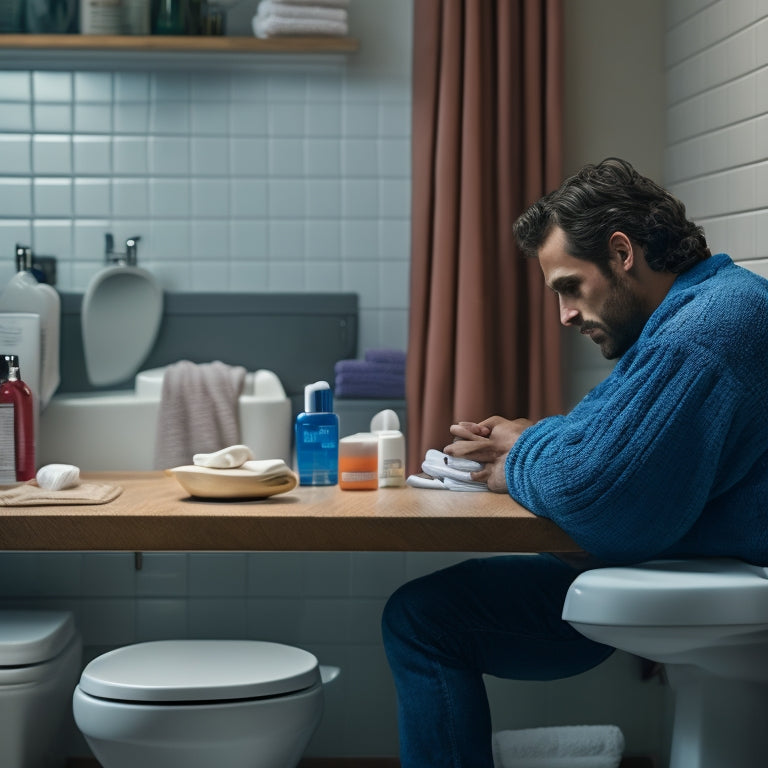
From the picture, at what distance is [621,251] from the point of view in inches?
73.7

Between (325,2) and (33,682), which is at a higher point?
(325,2)

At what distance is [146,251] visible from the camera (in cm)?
277

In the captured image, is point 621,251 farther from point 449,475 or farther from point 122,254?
point 122,254

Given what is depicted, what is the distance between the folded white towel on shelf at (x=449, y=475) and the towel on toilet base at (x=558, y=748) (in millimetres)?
702

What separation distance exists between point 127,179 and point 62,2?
1.55 ft

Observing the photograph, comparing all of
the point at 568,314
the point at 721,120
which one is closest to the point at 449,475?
the point at 568,314

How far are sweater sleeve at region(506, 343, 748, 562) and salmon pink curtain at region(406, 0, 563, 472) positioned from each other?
919 mm

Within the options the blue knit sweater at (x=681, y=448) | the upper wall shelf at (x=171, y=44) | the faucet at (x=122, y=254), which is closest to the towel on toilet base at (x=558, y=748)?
the blue knit sweater at (x=681, y=448)

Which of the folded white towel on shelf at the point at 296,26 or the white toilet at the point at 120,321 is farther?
the white toilet at the point at 120,321

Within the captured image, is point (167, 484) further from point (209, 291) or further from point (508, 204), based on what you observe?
point (508, 204)

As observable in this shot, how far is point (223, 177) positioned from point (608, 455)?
157 centimetres

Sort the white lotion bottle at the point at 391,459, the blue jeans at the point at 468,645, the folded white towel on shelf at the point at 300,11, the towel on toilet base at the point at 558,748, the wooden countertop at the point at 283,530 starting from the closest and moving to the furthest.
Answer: the wooden countertop at the point at 283,530 < the blue jeans at the point at 468,645 < the white lotion bottle at the point at 391,459 < the towel on toilet base at the point at 558,748 < the folded white towel on shelf at the point at 300,11

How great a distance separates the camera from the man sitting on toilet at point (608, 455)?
5.14 feet

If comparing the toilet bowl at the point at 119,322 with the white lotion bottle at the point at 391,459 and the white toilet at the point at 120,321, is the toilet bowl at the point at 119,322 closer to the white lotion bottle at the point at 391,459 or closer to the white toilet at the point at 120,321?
the white toilet at the point at 120,321
